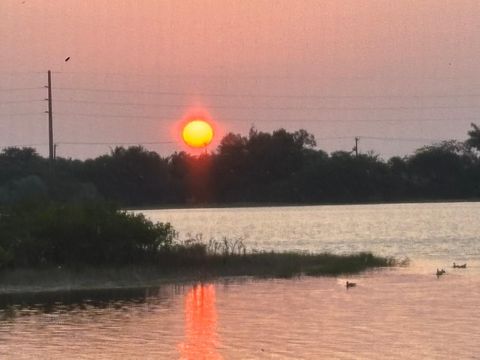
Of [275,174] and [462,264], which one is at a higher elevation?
[275,174]

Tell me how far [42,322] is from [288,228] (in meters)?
50.9

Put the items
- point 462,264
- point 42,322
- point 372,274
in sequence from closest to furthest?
point 42,322, point 372,274, point 462,264

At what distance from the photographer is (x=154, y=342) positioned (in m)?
25.2

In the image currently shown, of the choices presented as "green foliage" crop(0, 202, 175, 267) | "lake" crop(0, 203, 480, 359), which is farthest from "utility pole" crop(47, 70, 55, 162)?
"lake" crop(0, 203, 480, 359)

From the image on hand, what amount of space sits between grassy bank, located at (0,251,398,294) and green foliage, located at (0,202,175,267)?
717mm

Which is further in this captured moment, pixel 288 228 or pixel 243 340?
pixel 288 228

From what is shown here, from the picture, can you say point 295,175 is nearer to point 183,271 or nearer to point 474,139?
point 474,139

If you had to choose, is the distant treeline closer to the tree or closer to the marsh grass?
the tree

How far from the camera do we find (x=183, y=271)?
4131cm

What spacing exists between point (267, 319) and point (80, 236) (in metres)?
13.3

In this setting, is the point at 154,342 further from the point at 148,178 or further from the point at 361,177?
the point at 361,177

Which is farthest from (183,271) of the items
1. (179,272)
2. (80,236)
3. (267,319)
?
(267,319)

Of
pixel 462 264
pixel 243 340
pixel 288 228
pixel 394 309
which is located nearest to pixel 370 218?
pixel 288 228

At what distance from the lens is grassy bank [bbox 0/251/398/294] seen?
Result: 38219mm
